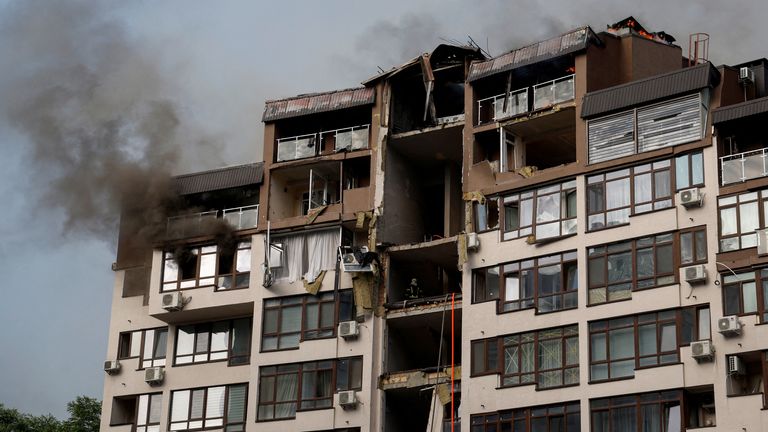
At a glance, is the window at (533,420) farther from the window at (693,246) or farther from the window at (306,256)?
the window at (306,256)

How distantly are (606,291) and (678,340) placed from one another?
3463 mm

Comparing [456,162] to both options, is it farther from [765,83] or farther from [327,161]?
[765,83]

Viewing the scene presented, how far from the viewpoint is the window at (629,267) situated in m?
50.6

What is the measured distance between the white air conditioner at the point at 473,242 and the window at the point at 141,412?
14.5 m

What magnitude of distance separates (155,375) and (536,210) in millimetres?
17130

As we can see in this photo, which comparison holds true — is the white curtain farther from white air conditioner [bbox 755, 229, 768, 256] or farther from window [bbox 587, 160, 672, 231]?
white air conditioner [bbox 755, 229, 768, 256]

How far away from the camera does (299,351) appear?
5769cm

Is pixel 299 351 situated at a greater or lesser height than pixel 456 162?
lesser

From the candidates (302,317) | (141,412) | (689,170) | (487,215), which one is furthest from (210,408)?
(689,170)

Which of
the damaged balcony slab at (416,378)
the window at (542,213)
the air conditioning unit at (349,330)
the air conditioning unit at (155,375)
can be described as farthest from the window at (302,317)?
the window at (542,213)

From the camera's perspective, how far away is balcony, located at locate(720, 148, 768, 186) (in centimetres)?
5009

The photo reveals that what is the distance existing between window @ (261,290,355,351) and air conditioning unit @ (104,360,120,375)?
24.0ft

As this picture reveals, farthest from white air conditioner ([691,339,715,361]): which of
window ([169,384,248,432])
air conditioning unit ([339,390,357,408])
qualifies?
window ([169,384,248,432])

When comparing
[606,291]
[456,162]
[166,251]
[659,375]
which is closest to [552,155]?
[456,162]
